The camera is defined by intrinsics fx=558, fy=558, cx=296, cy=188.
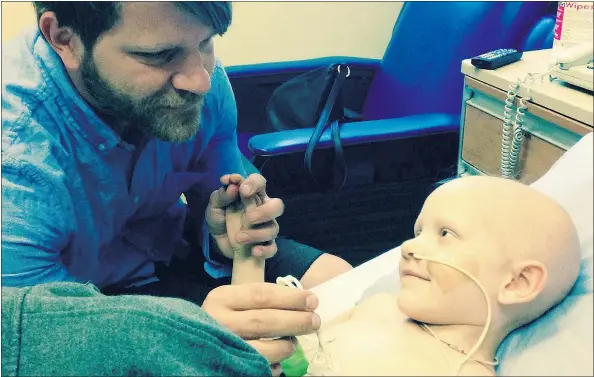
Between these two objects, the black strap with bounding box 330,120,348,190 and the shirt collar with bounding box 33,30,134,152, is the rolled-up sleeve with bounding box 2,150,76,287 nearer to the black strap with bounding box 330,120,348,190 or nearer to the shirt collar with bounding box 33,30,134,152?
the shirt collar with bounding box 33,30,134,152

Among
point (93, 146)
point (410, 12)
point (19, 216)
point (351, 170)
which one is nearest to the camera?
point (19, 216)

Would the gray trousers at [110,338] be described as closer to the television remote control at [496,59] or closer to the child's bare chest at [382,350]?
the child's bare chest at [382,350]

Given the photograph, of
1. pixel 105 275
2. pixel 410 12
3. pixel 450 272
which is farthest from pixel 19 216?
pixel 410 12

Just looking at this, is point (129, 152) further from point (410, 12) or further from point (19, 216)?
point (410, 12)

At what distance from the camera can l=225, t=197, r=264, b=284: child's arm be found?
0.91m

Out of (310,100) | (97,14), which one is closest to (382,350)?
(97,14)

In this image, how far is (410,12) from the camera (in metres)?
1.56

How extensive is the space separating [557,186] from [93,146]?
698mm

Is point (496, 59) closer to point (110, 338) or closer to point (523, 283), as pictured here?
point (523, 283)

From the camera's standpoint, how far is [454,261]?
648mm

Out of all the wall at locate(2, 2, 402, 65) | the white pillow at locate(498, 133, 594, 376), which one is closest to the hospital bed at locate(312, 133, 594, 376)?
the white pillow at locate(498, 133, 594, 376)

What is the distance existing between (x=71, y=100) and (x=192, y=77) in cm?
20

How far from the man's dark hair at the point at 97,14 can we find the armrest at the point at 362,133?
1.36 feet

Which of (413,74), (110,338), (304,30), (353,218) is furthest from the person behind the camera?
(304,30)
